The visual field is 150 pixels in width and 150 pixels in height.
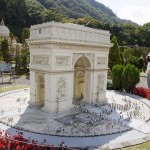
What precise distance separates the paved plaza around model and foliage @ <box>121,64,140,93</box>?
5040 millimetres

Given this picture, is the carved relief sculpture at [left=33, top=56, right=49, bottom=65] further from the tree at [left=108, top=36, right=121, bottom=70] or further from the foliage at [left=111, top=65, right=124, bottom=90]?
the tree at [left=108, top=36, right=121, bottom=70]

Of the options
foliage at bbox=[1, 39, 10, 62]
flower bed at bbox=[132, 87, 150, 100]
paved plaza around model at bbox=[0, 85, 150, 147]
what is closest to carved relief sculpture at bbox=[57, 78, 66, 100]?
paved plaza around model at bbox=[0, 85, 150, 147]

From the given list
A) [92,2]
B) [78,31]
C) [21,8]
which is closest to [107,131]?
Answer: [78,31]

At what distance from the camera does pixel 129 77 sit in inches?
1107

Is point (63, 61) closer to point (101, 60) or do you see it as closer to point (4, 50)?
point (101, 60)

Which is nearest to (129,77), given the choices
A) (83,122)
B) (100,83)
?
(100,83)

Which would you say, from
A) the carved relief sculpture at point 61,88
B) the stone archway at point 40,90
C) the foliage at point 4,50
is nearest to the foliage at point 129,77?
the carved relief sculpture at point 61,88

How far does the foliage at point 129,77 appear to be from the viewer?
28172 mm

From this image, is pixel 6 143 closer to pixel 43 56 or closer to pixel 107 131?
pixel 107 131

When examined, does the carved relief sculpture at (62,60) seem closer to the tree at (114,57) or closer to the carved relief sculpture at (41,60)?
the carved relief sculpture at (41,60)

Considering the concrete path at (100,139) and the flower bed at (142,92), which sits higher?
the flower bed at (142,92)

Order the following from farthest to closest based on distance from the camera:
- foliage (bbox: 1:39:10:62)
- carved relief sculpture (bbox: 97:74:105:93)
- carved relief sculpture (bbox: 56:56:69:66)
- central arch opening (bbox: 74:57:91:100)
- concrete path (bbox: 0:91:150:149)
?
foliage (bbox: 1:39:10:62)
central arch opening (bbox: 74:57:91:100)
carved relief sculpture (bbox: 97:74:105:93)
carved relief sculpture (bbox: 56:56:69:66)
concrete path (bbox: 0:91:150:149)

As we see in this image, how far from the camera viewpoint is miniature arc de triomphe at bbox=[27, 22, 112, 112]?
18.8 meters

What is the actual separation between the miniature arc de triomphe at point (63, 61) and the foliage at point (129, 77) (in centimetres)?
585
